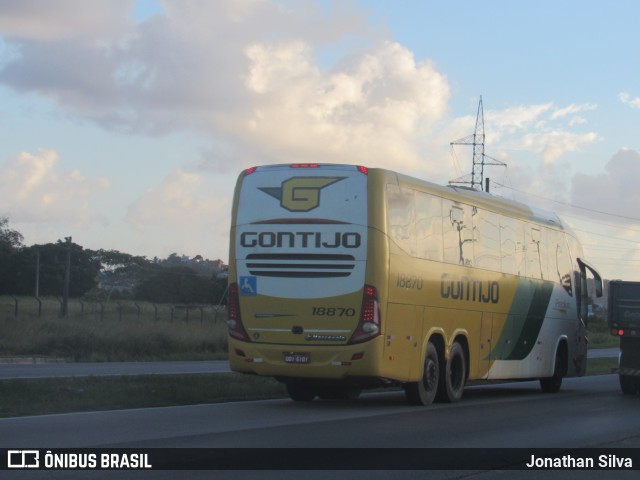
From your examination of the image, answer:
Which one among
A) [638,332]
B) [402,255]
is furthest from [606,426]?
[638,332]

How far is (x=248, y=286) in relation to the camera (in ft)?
54.6

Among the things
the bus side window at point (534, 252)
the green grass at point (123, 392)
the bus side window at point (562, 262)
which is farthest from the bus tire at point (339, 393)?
the bus side window at point (562, 262)

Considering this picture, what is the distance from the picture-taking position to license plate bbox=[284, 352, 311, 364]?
16.1 metres

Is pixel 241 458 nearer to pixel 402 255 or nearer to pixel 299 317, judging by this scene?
pixel 299 317

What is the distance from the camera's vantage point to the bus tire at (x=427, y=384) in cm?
1731

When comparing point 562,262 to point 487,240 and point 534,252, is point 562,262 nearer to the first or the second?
point 534,252

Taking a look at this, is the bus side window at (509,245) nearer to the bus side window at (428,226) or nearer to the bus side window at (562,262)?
the bus side window at (562,262)

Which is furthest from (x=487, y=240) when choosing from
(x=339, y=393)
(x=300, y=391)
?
(x=300, y=391)

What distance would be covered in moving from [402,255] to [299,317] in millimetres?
1998

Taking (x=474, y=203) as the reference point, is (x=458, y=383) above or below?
below

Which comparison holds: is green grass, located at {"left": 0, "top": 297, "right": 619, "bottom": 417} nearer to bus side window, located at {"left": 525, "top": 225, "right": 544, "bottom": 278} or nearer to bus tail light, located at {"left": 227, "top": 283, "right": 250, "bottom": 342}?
bus tail light, located at {"left": 227, "top": 283, "right": 250, "bottom": 342}

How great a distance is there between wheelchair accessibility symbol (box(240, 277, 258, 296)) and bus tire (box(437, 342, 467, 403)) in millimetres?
3954

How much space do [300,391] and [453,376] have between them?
2877mm

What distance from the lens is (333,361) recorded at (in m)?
16.0
